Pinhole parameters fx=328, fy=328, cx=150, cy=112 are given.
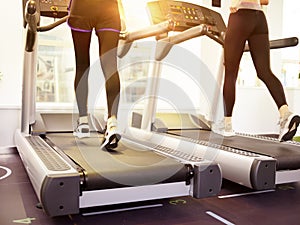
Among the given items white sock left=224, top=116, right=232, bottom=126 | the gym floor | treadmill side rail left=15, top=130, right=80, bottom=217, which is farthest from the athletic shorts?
white sock left=224, top=116, right=232, bottom=126

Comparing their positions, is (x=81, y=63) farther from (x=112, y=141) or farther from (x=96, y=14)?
(x=112, y=141)

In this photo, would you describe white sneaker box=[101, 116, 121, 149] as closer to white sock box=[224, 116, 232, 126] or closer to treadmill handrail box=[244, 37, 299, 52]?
white sock box=[224, 116, 232, 126]

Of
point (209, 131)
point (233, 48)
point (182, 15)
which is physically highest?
point (182, 15)

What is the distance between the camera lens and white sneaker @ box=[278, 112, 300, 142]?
2.55 metres

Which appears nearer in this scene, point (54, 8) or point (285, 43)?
point (285, 43)

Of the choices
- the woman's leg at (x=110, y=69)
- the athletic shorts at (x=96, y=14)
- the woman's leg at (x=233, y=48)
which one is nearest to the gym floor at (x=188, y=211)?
the woman's leg at (x=110, y=69)

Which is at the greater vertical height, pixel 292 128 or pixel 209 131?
pixel 292 128

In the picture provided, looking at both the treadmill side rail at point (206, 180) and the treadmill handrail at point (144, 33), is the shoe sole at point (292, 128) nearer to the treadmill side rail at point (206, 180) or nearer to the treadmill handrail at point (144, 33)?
the treadmill side rail at point (206, 180)

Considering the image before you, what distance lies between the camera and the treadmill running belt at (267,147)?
7.44 ft

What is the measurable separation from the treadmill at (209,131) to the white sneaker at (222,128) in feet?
0.23

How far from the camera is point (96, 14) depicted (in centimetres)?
215

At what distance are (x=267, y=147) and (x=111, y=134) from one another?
1345 mm

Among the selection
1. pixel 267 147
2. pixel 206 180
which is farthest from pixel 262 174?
pixel 267 147

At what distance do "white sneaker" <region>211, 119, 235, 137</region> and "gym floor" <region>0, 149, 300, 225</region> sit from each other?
2.98 ft
